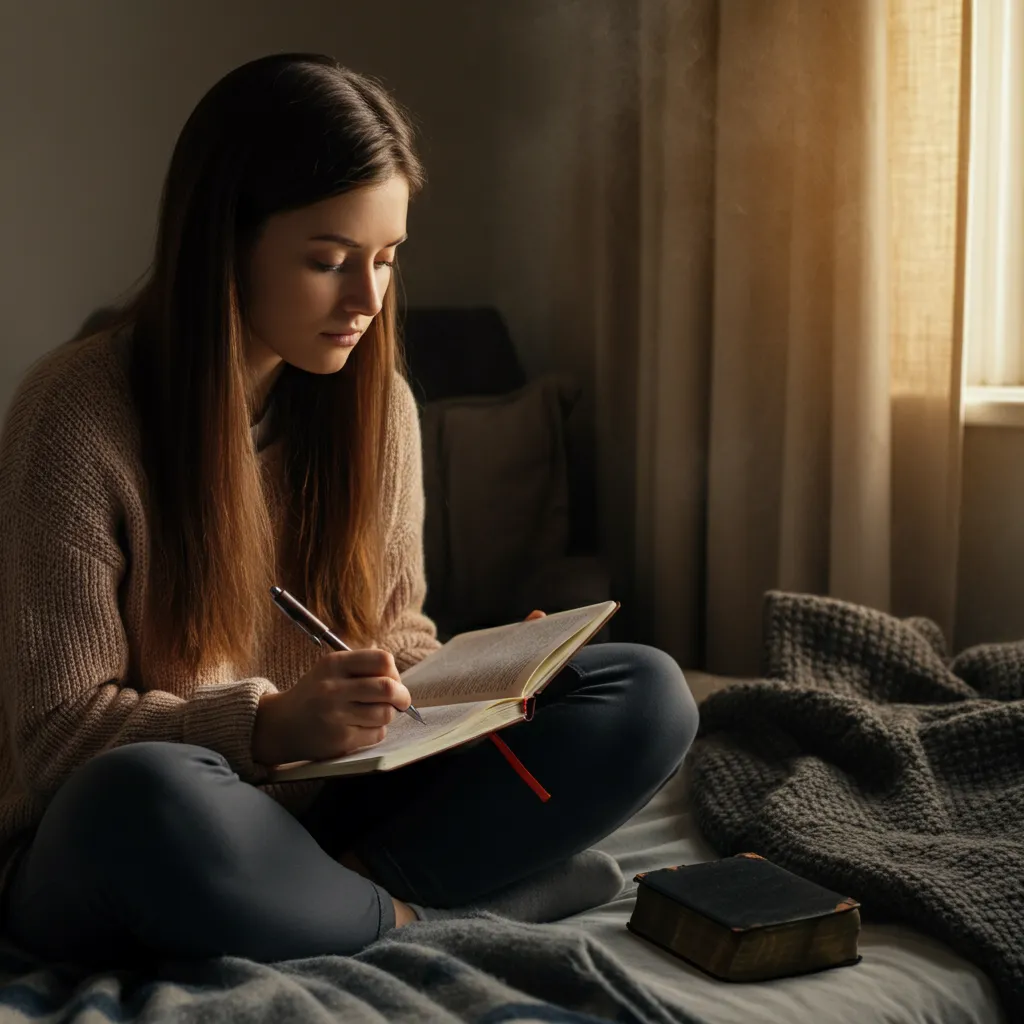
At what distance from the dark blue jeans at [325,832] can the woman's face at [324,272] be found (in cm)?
36

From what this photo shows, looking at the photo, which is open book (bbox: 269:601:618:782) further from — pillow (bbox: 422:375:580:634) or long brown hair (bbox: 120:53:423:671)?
pillow (bbox: 422:375:580:634)

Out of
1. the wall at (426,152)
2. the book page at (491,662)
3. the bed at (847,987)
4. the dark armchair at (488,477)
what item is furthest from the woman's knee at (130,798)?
the dark armchair at (488,477)

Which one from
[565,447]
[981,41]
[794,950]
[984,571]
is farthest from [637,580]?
[794,950]

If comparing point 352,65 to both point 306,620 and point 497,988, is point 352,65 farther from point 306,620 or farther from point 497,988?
point 497,988

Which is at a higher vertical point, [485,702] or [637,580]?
[485,702]

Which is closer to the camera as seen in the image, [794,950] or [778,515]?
[794,950]

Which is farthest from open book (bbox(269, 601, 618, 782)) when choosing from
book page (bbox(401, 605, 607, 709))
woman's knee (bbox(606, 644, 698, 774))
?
woman's knee (bbox(606, 644, 698, 774))

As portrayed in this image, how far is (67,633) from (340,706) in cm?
23

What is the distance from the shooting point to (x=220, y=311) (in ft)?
3.60

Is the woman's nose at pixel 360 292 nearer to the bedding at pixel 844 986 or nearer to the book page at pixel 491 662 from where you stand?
the book page at pixel 491 662

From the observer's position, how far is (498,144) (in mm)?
2070

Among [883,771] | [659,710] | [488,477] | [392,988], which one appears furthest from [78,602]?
[488,477]

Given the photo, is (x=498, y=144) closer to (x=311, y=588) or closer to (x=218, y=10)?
(x=218, y=10)

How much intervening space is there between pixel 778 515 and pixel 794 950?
3.49 feet
